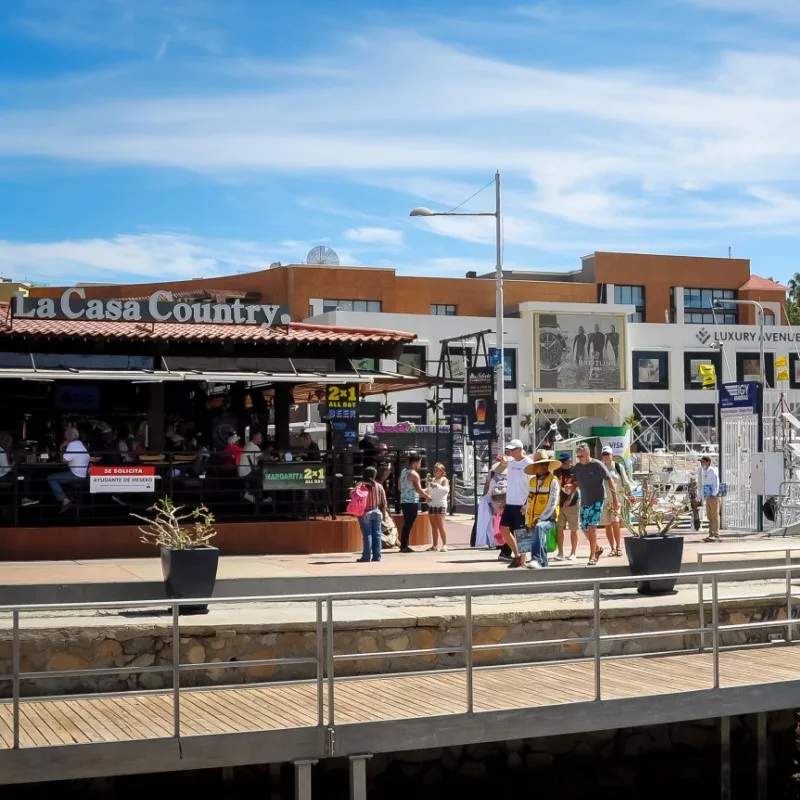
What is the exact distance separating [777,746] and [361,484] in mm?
7669

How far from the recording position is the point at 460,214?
32750 mm

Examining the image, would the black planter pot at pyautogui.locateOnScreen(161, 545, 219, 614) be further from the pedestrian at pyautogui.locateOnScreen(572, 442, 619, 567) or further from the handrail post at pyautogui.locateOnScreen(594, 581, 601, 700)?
the pedestrian at pyautogui.locateOnScreen(572, 442, 619, 567)

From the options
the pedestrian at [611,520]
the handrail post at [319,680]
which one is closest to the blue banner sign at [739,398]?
the pedestrian at [611,520]

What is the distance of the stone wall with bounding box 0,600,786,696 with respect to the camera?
10586 mm

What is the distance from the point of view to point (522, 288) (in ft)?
232

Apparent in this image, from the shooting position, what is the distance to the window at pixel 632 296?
249 feet

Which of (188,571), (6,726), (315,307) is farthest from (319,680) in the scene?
(315,307)

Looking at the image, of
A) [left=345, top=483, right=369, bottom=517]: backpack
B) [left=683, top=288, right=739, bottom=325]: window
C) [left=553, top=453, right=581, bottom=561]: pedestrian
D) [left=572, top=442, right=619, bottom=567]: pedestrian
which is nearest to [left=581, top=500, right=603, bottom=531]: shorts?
[left=572, top=442, right=619, bottom=567]: pedestrian

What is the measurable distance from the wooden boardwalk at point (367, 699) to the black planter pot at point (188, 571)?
2.19 m

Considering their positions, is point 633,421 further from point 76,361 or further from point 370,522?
point 370,522

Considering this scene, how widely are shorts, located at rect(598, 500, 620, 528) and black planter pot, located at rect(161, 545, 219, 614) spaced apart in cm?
706

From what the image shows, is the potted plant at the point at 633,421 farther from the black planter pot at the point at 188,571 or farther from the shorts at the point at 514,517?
the black planter pot at the point at 188,571

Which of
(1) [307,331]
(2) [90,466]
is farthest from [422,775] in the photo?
(1) [307,331]

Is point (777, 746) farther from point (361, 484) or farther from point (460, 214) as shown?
point (460, 214)
